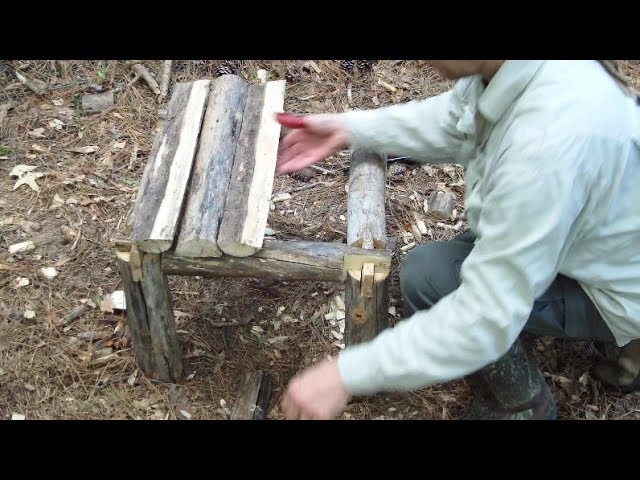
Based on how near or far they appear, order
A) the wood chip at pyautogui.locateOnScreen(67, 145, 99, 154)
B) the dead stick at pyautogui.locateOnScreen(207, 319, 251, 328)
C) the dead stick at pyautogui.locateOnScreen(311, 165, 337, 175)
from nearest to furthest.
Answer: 1. the dead stick at pyautogui.locateOnScreen(207, 319, 251, 328)
2. the dead stick at pyautogui.locateOnScreen(311, 165, 337, 175)
3. the wood chip at pyautogui.locateOnScreen(67, 145, 99, 154)

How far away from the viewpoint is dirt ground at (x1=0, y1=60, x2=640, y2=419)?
8.23ft

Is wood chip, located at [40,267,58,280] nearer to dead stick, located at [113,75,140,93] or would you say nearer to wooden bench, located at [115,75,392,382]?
wooden bench, located at [115,75,392,382]

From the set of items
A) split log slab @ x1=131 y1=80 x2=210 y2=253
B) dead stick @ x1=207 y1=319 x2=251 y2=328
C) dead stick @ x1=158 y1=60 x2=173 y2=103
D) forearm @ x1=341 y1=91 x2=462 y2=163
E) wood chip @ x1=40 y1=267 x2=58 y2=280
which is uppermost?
forearm @ x1=341 y1=91 x2=462 y2=163

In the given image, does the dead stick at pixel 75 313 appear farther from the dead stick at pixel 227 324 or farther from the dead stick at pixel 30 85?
the dead stick at pixel 30 85

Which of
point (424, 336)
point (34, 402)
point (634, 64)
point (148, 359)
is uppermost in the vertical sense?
point (424, 336)

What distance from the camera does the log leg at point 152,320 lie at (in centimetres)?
214

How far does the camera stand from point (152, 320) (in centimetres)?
229

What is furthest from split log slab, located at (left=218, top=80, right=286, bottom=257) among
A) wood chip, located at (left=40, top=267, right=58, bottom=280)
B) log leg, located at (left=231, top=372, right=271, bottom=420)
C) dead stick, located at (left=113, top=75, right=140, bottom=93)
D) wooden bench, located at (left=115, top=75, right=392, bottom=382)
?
dead stick, located at (left=113, top=75, right=140, bottom=93)

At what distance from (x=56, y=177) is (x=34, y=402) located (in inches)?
53.5

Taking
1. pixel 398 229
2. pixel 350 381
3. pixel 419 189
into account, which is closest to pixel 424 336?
pixel 350 381

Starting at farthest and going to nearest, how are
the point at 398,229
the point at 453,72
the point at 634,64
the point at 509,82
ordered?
the point at 634,64 < the point at 398,229 < the point at 453,72 < the point at 509,82

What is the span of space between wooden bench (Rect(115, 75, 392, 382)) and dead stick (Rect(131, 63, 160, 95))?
59.0 inches

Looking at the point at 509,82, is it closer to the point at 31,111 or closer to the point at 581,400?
the point at 581,400

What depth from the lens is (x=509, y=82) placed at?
1600mm
